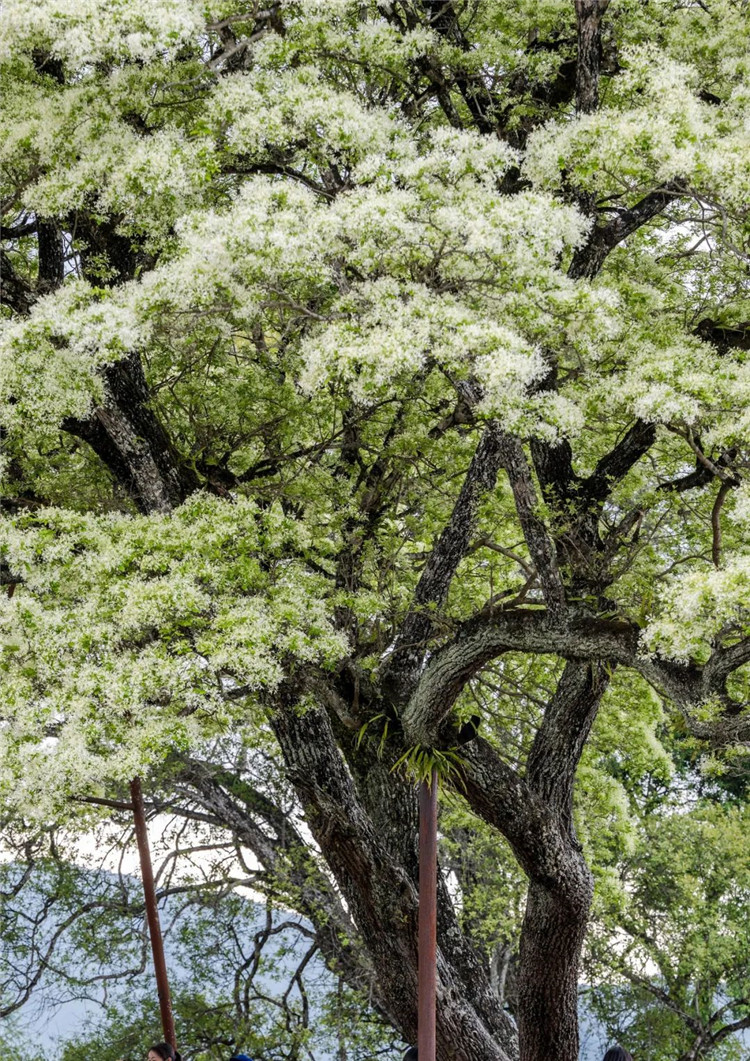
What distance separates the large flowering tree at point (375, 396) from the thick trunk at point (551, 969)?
0.03 meters

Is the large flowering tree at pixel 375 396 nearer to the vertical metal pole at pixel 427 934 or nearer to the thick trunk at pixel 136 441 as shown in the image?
the thick trunk at pixel 136 441

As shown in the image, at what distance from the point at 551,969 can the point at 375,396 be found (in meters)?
5.38

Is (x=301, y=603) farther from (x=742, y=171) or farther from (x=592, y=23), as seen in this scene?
(x=592, y=23)

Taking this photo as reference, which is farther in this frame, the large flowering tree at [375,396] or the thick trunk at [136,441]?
the thick trunk at [136,441]

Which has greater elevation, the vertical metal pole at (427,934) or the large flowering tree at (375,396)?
the large flowering tree at (375,396)

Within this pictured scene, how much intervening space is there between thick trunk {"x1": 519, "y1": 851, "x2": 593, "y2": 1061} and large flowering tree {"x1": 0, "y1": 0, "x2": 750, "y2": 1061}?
0.03 metres

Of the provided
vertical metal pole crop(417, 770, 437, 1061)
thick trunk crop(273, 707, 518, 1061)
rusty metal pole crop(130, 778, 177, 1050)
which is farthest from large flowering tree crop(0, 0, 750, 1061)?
vertical metal pole crop(417, 770, 437, 1061)

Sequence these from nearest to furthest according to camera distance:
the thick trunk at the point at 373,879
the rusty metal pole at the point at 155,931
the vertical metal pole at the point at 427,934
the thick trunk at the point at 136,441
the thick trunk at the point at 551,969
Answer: the vertical metal pole at the point at 427,934, the rusty metal pole at the point at 155,931, the thick trunk at the point at 136,441, the thick trunk at the point at 373,879, the thick trunk at the point at 551,969

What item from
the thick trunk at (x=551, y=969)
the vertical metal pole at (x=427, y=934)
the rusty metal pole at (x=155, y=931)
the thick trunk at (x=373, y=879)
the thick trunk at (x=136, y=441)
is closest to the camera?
the vertical metal pole at (x=427, y=934)

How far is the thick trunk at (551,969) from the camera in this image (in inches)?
371

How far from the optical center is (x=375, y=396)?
23.1 feet

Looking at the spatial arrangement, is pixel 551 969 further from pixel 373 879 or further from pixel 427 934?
pixel 427 934

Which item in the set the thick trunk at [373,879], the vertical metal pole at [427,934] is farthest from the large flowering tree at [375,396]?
the vertical metal pole at [427,934]

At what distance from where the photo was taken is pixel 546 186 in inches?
295
